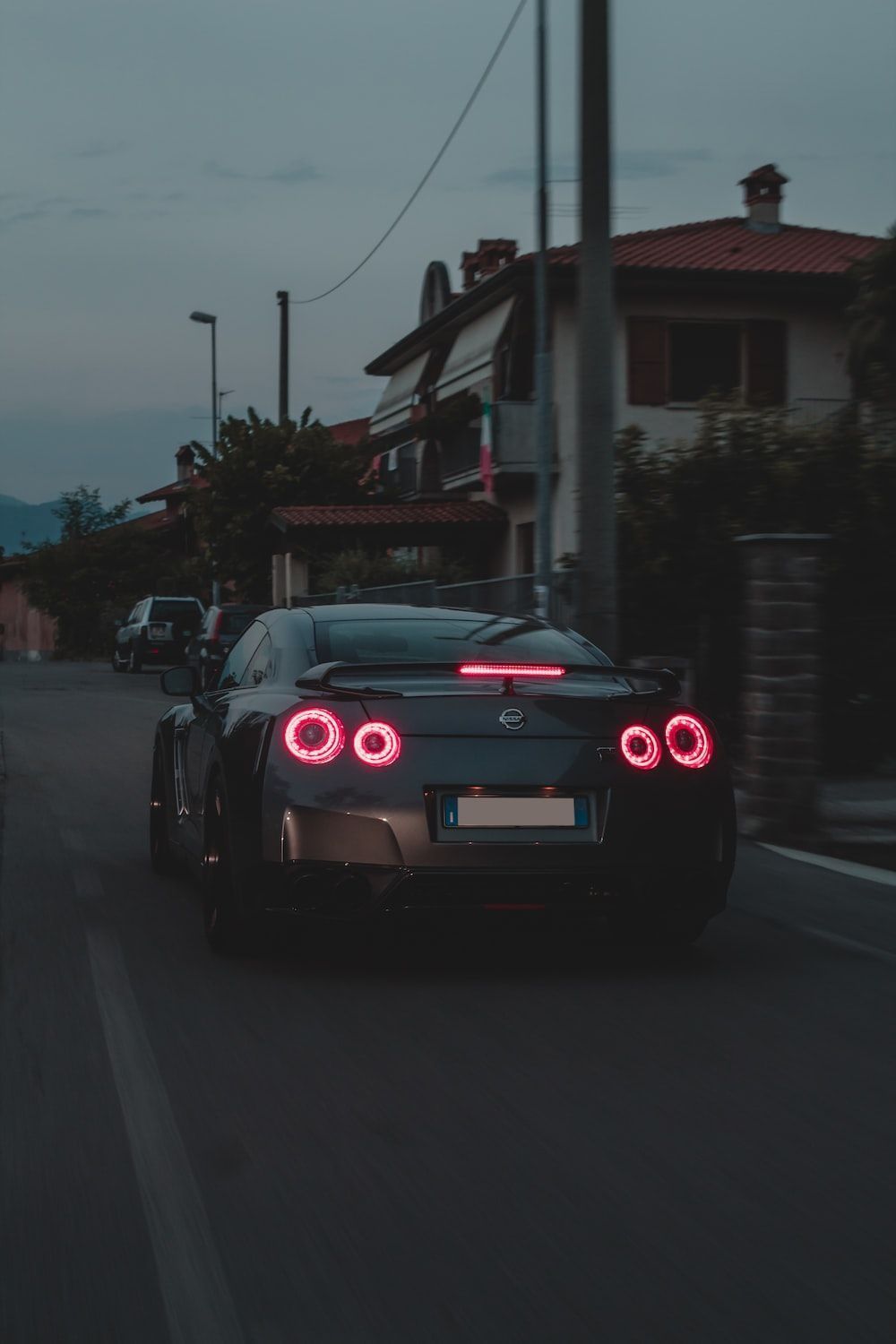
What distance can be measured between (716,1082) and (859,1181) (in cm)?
91

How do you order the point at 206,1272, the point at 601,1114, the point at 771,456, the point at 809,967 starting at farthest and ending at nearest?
the point at 771,456
the point at 809,967
the point at 601,1114
the point at 206,1272

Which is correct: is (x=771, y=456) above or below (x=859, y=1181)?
above

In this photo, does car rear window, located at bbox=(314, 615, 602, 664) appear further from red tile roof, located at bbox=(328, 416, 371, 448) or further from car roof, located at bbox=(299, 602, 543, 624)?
red tile roof, located at bbox=(328, 416, 371, 448)

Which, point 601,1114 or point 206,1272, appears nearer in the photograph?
point 206,1272

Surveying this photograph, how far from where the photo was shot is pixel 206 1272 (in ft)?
11.2

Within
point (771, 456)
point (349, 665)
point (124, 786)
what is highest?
point (771, 456)

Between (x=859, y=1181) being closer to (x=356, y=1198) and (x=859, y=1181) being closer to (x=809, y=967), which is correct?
(x=356, y=1198)

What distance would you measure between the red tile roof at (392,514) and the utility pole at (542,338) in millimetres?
16695

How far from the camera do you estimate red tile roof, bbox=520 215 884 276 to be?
33531 mm

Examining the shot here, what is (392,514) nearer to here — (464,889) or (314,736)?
(314,736)

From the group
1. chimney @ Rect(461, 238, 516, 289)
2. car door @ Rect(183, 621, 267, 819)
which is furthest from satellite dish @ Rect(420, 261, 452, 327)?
car door @ Rect(183, 621, 267, 819)

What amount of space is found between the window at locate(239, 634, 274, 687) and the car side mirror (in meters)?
0.87

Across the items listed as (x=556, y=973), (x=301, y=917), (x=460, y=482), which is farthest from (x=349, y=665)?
(x=460, y=482)

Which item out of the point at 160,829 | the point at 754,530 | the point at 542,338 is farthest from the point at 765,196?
the point at 160,829
